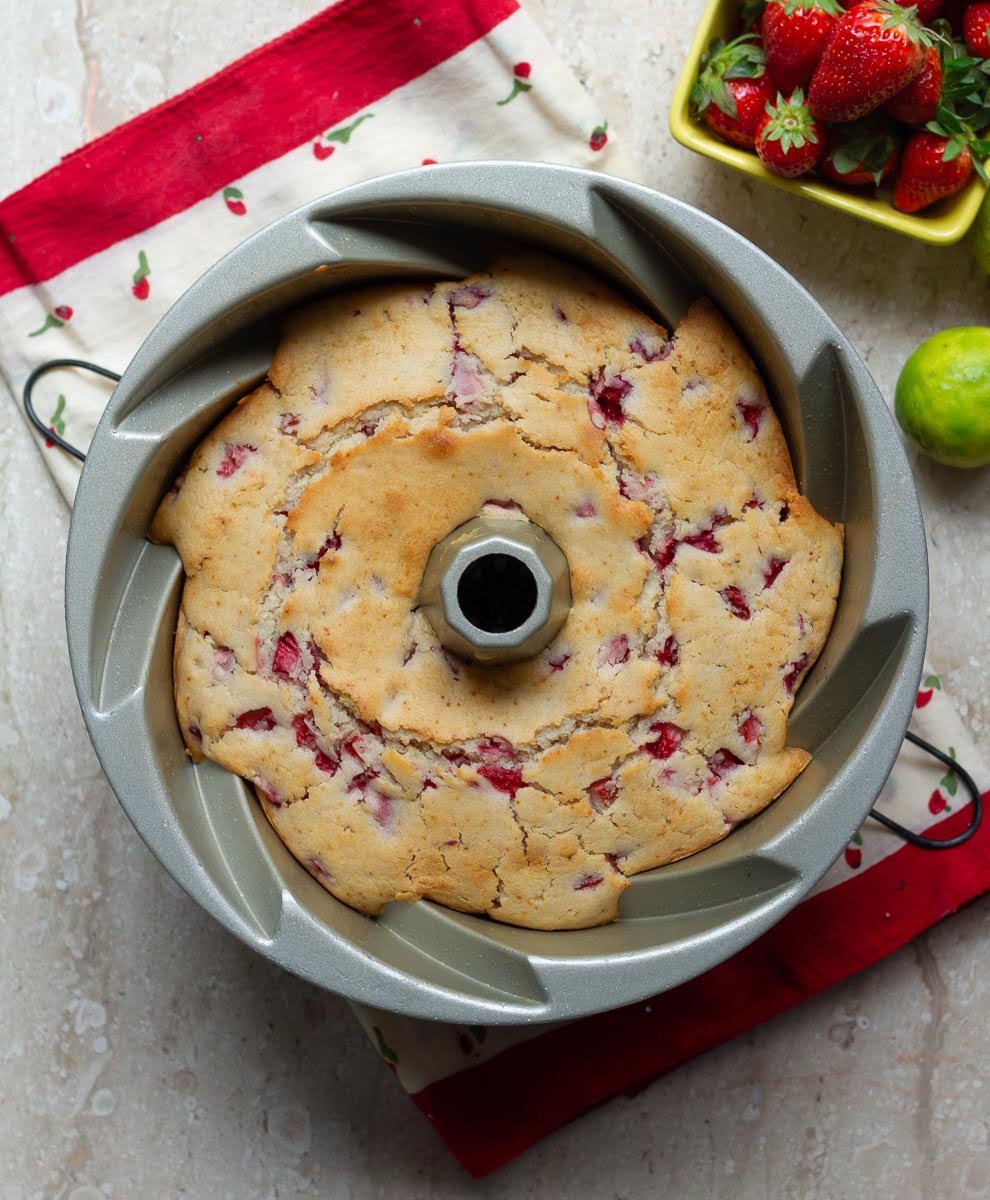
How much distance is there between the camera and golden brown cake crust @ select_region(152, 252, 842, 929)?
1.06 meters

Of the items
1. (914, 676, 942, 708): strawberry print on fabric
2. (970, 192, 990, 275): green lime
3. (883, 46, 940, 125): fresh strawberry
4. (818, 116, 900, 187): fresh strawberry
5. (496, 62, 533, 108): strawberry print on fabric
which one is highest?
(496, 62, 533, 108): strawberry print on fabric

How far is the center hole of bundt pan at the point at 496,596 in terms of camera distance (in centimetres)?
106

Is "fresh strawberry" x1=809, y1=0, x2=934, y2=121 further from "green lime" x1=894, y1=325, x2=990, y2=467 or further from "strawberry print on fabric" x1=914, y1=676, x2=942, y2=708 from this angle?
"strawberry print on fabric" x1=914, y1=676, x2=942, y2=708

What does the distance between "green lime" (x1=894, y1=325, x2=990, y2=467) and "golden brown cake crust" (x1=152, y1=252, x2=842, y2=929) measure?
29 cm

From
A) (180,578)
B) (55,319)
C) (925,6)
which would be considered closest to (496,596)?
(180,578)

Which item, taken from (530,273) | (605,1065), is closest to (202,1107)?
(605,1065)

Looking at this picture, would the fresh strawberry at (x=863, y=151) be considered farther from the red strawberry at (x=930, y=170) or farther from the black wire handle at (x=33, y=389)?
the black wire handle at (x=33, y=389)

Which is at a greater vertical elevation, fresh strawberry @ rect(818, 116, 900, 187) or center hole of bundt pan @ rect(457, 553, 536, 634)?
fresh strawberry @ rect(818, 116, 900, 187)

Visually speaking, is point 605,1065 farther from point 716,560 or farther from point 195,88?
point 195,88

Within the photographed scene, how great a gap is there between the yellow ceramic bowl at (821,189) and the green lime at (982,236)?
0.03 metres

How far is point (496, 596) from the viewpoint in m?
1.12

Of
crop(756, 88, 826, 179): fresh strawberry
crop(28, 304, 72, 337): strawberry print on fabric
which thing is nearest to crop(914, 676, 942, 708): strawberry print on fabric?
crop(756, 88, 826, 179): fresh strawberry

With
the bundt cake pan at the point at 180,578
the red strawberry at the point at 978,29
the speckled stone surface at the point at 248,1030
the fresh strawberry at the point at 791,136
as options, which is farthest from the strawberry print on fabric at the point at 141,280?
the red strawberry at the point at 978,29

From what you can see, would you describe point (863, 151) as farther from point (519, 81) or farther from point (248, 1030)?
point (248, 1030)
